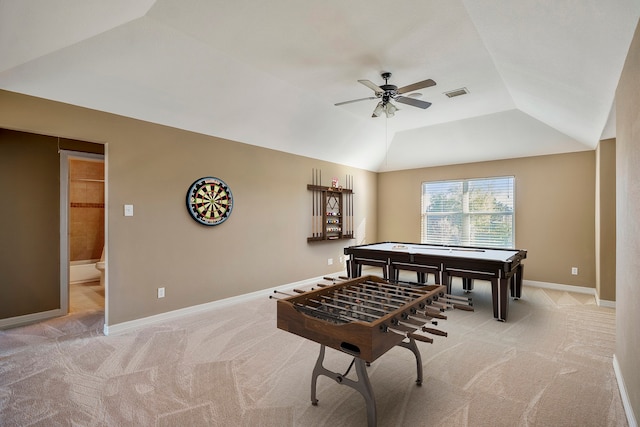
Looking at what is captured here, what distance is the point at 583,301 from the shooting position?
4.41 metres

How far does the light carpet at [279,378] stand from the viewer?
1.95 metres

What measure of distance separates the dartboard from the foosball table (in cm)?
233

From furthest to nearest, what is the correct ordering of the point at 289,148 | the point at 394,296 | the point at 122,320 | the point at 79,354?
the point at 289,148 → the point at 122,320 → the point at 79,354 → the point at 394,296

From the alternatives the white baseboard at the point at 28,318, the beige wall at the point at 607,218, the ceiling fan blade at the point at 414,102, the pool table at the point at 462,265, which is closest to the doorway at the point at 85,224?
the white baseboard at the point at 28,318

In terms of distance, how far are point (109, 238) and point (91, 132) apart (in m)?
1.07

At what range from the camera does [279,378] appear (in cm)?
239

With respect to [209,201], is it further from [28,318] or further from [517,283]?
[517,283]

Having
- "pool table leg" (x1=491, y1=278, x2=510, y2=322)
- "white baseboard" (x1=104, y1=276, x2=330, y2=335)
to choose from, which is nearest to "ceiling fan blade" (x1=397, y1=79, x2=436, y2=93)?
"pool table leg" (x1=491, y1=278, x2=510, y2=322)

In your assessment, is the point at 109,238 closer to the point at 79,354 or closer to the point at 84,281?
the point at 79,354

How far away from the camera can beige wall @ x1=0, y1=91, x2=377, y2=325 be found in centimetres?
327

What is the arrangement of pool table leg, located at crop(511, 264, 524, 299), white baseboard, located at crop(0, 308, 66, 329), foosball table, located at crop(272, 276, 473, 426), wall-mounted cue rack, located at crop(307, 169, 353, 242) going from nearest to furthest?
foosball table, located at crop(272, 276, 473, 426)
white baseboard, located at crop(0, 308, 66, 329)
pool table leg, located at crop(511, 264, 524, 299)
wall-mounted cue rack, located at crop(307, 169, 353, 242)

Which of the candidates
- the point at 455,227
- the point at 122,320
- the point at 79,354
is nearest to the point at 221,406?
the point at 79,354

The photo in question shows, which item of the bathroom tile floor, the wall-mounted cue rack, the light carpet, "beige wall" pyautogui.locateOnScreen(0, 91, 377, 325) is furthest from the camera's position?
the wall-mounted cue rack

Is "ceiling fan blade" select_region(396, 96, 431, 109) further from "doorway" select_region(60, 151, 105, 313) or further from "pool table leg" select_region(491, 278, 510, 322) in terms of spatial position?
"doorway" select_region(60, 151, 105, 313)
